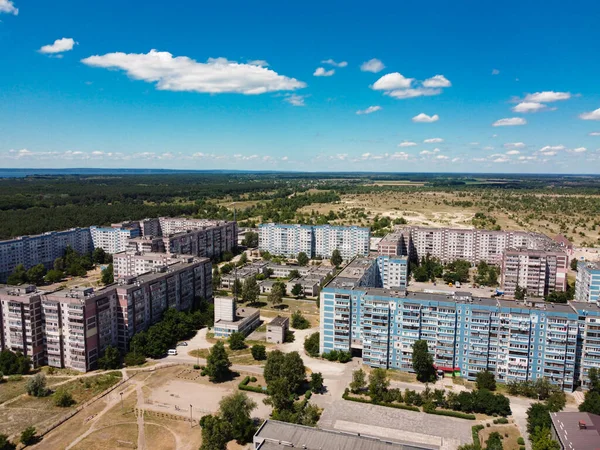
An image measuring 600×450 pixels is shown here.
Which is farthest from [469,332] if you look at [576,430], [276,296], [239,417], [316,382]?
[276,296]

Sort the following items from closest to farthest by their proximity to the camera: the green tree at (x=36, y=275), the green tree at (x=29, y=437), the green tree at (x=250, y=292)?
the green tree at (x=29, y=437)
the green tree at (x=250, y=292)
the green tree at (x=36, y=275)

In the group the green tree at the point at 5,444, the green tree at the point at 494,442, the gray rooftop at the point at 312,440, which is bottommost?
the green tree at the point at 5,444

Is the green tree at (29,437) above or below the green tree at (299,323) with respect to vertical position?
below

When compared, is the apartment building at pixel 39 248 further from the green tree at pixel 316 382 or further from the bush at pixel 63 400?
the green tree at pixel 316 382

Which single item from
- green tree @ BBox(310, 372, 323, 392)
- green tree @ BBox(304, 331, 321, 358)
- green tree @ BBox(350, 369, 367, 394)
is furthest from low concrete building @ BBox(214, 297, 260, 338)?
green tree @ BBox(350, 369, 367, 394)

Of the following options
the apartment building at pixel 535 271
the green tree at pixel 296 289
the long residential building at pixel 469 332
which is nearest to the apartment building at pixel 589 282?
the apartment building at pixel 535 271

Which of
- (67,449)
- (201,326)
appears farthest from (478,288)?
(67,449)
